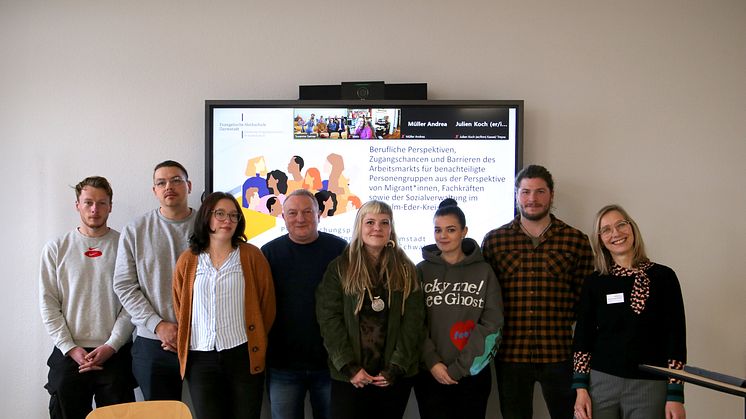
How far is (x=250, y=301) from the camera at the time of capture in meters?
2.64

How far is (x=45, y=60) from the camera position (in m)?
3.57

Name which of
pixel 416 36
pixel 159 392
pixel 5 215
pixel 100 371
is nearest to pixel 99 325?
pixel 100 371

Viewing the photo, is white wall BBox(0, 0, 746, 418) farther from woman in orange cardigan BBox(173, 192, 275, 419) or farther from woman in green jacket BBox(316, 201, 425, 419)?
woman in green jacket BBox(316, 201, 425, 419)

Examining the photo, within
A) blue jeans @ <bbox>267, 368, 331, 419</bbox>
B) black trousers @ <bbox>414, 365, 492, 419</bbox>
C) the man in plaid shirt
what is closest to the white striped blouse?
blue jeans @ <bbox>267, 368, 331, 419</bbox>

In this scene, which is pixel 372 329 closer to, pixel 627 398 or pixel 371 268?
pixel 371 268

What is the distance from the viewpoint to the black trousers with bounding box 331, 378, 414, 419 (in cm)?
254

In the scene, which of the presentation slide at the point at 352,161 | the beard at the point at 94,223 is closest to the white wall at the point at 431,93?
the presentation slide at the point at 352,161

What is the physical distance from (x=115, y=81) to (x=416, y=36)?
1876 mm

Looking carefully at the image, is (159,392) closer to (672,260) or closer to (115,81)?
(115,81)

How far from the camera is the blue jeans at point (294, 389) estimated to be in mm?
2844

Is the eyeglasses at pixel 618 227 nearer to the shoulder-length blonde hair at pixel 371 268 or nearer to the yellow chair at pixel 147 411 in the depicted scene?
the shoulder-length blonde hair at pixel 371 268

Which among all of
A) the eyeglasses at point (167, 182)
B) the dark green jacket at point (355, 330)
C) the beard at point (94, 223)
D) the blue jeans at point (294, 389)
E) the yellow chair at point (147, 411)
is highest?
the eyeglasses at point (167, 182)

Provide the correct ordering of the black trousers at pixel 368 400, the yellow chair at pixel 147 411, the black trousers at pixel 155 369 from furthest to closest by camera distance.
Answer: the black trousers at pixel 155 369
the black trousers at pixel 368 400
the yellow chair at pixel 147 411

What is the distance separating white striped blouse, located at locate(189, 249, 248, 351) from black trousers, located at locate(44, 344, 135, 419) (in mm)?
621
